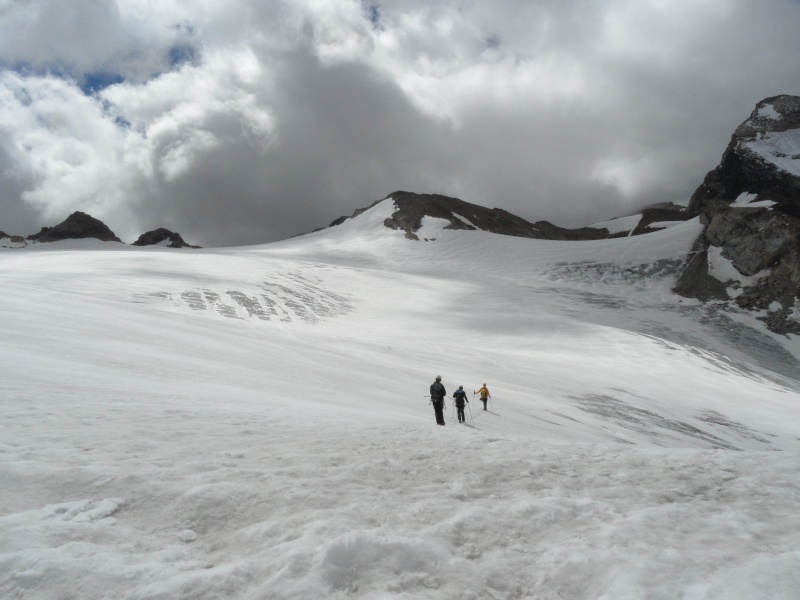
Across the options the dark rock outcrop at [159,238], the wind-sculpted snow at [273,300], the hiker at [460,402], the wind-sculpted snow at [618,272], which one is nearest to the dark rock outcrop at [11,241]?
the dark rock outcrop at [159,238]

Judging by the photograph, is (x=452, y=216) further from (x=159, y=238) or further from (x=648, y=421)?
(x=648, y=421)

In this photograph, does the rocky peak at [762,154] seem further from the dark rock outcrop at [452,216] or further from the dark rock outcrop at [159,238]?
the dark rock outcrop at [159,238]

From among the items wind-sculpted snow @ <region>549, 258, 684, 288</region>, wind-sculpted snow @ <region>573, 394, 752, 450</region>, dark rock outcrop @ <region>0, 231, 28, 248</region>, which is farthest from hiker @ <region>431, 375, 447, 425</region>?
dark rock outcrop @ <region>0, 231, 28, 248</region>

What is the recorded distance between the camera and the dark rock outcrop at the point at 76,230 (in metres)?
101

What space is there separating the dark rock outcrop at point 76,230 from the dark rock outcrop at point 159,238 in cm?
725

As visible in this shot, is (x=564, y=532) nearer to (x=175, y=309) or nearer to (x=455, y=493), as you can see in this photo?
(x=455, y=493)

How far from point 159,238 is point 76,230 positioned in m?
16.2

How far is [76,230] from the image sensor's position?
101250 millimetres

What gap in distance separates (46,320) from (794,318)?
5750 cm

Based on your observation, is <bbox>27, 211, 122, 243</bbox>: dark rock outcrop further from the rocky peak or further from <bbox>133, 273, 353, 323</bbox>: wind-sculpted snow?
the rocky peak

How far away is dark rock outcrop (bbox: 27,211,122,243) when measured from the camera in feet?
330

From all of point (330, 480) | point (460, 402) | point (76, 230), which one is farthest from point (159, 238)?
point (330, 480)

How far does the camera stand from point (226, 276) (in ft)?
117

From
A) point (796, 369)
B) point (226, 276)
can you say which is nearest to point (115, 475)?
point (226, 276)
